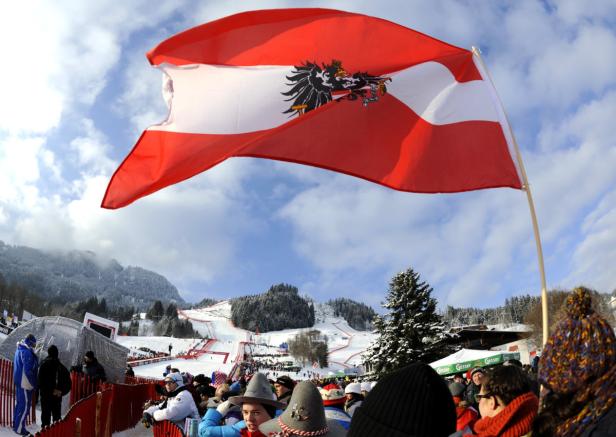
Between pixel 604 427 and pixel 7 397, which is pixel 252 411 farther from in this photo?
pixel 7 397

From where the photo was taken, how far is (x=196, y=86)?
21.0 feet

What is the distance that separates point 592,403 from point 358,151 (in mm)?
4804

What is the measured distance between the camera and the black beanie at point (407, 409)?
1.50m

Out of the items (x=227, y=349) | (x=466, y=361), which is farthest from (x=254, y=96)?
(x=227, y=349)

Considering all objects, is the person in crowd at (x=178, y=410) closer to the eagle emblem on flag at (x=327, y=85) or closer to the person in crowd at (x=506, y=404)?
the eagle emblem on flag at (x=327, y=85)

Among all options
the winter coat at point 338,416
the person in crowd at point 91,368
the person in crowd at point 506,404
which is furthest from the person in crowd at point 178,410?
the person in crowd at point 91,368

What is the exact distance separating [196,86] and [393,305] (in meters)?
30.6

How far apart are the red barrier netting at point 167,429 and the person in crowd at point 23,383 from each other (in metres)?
2.77

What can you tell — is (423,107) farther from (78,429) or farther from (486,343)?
(486,343)

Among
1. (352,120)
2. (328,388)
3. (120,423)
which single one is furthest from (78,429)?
(120,423)

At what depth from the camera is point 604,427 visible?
147 centimetres

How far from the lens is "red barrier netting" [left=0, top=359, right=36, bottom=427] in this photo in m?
9.80

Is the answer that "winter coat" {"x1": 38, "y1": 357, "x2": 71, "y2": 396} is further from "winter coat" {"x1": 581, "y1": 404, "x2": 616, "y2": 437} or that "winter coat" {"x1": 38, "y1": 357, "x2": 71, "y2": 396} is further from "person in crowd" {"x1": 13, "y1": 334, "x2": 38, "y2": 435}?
"winter coat" {"x1": 581, "y1": 404, "x2": 616, "y2": 437}

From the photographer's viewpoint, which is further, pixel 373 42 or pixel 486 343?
pixel 486 343
